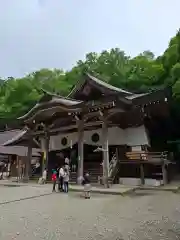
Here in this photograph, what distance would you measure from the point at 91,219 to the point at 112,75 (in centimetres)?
2004

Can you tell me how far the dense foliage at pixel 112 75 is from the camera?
65.9 ft

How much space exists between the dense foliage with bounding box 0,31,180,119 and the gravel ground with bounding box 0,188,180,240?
9.59 metres

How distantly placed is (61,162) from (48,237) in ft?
51.9

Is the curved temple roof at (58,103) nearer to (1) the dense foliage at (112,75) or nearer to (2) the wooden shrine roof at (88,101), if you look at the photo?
(2) the wooden shrine roof at (88,101)

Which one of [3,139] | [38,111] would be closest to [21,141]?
[38,111]

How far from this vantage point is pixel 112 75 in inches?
1005

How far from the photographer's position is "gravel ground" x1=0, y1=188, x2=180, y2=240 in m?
→ 5.39

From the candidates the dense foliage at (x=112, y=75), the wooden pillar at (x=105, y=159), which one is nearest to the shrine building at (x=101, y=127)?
the wooden pillar at (x=105, y=159)

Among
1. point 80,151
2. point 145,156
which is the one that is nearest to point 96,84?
point 80,151

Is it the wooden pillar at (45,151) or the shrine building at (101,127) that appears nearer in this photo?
the shrine building at (101,127)

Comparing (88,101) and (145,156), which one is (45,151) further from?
(145,156)

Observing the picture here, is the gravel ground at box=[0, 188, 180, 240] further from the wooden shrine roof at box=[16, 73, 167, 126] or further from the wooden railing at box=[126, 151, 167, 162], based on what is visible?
the wooden shrine roof at box=[16, 73, 167, 126]

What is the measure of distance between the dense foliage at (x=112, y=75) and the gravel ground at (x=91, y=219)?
9592 mm

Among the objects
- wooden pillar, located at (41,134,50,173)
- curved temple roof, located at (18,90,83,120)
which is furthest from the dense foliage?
wooden pillar, located at (41,134,50,173)
